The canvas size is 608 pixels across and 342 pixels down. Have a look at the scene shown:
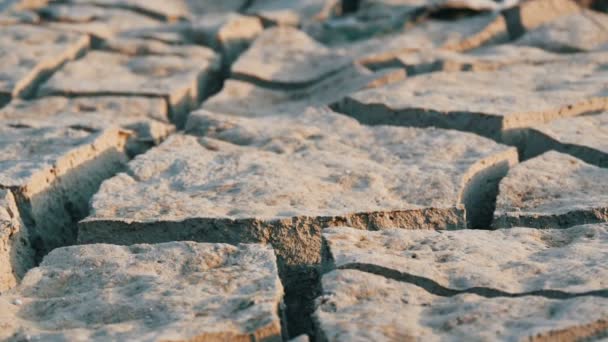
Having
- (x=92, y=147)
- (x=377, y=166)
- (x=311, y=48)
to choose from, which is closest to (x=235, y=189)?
(x=377, y=166)

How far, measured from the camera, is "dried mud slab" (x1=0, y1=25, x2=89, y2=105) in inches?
123

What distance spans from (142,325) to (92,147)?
1.02m

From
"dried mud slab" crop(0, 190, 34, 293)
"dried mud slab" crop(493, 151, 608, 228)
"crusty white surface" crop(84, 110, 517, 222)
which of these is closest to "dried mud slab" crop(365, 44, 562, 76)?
"crusty white surface" crop(84, 110, 517, 222)

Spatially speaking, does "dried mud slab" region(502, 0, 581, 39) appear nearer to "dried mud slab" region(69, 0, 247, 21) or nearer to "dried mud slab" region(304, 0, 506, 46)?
"dried mud slab" region(304, 0, 506, 46)

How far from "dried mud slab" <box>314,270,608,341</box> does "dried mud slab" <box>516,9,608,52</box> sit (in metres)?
2.03

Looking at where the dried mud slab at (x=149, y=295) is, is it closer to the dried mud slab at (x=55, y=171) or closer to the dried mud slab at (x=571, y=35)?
the dried mud slab at (x=55, y=171)

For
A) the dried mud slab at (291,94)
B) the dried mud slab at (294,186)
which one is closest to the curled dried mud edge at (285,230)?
the dried mud slab at (294,186)

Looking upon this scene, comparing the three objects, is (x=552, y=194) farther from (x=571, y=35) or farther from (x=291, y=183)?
(x=571, y=35)

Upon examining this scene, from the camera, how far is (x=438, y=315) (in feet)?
5.01

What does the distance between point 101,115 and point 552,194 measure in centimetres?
142

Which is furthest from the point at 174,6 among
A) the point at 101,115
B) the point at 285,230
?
the point at 285,230

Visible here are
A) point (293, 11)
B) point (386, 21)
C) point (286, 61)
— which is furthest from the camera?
point (293, 11)

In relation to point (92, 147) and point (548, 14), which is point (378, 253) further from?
point (548, 14)

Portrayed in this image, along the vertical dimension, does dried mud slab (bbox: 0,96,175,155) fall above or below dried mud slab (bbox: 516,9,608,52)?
below
